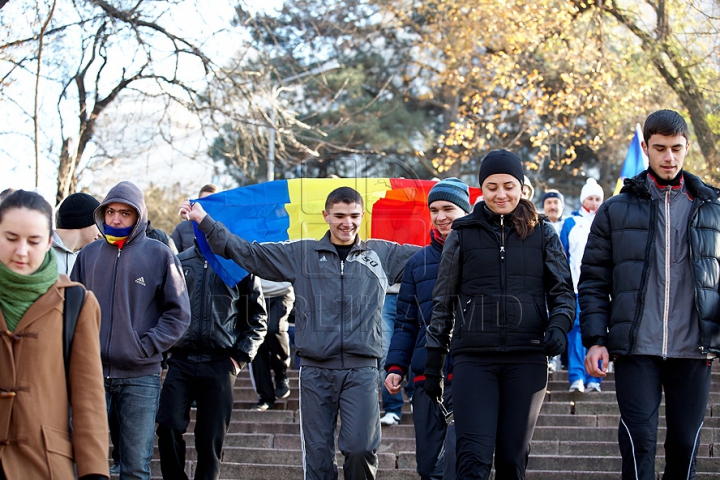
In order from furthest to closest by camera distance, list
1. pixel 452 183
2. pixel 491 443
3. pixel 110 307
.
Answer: pixel 452 183
pixel 110 307
pixel 491 443

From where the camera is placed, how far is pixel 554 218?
11094 millimetres

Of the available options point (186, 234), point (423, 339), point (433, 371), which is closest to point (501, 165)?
point (433, 371)

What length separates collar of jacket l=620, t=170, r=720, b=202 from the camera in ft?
17.8

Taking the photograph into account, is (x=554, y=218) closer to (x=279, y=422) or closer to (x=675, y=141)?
(x=279, y=422)

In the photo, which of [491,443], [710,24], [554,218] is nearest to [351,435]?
[491,443]

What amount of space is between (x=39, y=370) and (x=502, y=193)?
283 centimetres

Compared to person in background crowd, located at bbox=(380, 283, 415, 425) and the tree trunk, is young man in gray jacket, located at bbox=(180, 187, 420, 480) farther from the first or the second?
the tree trunk

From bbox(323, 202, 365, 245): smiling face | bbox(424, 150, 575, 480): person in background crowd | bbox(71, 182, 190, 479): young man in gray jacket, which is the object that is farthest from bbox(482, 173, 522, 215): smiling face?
bbox(71, 182, 190, 479): young man in gray jacket

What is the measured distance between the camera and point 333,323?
6.52 meters

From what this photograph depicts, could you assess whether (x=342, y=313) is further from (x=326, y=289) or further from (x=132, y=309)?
(x=132, y=309)

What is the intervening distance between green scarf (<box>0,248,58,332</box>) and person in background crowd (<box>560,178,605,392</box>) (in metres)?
6.63

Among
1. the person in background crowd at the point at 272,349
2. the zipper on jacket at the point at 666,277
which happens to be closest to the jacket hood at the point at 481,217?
the zipper on jacket at the point at 666,277

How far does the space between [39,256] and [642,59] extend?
65.0ft

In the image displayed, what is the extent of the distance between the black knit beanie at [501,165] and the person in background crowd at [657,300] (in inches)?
22.6
